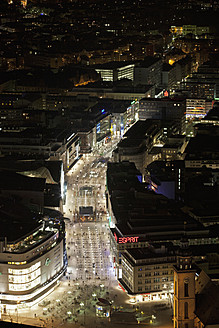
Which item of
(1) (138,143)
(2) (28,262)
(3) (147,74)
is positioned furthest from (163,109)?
(2) (28,262)

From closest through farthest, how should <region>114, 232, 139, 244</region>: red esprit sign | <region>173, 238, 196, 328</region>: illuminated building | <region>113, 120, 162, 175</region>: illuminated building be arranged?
1. <region>173, 238, 196, 328</region>: illuminated building
2. <region>114, 232, 139, 244</region>: red esprit sign
3. <region>113, 120, 162, 175</region>: illuminated building

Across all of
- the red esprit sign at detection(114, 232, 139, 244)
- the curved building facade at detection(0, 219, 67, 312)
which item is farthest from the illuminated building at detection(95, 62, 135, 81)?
the curved building facade at detection(0, 219, 67, 312)

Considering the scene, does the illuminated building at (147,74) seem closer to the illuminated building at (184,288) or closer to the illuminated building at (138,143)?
the illuminated building at (138,143)

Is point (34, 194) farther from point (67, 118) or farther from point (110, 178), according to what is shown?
point (67, 118)

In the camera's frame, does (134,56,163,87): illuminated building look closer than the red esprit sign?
No

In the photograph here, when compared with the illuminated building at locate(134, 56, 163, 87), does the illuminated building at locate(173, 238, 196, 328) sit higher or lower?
lower

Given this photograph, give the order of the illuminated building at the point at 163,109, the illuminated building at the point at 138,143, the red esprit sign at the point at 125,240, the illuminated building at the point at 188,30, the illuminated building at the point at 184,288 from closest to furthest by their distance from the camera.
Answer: the illuminated building at the point at 184,288 → the red esprit sign at the point at 125,240 → the illuminated building at the point at 138,143 → the illuminated building at the point at 163,109 → the illuminated building at the point at 188,30

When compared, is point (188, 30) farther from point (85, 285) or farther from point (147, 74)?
point (85, 285)

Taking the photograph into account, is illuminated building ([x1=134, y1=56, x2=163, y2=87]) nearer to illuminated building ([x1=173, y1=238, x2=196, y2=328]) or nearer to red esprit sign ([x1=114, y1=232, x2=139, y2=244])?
red esprit sign ([x1=114, y1=232, x2=139, y2=244])

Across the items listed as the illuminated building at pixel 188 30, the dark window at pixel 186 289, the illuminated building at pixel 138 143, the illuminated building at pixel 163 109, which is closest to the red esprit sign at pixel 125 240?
the dark window at pixel 186 289

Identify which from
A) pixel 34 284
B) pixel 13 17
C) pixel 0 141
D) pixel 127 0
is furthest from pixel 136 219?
pixel 127 0
